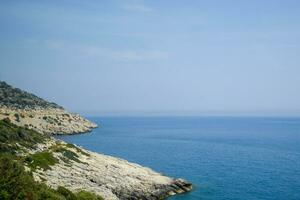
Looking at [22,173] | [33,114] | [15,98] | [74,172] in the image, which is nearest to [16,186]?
[22,173]

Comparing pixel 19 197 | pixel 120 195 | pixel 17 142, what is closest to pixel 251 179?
pixel 120 195

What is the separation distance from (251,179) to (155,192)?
24157 millimetres

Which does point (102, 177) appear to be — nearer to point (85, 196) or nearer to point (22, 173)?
point (85, 196)

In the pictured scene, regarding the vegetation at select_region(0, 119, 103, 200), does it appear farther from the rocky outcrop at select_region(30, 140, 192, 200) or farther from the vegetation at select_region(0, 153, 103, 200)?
the rocky outcrop at select_region(30, 140, 192, 200)

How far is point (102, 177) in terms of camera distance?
62.9 metres

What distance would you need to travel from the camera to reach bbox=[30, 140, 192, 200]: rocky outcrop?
180 feet

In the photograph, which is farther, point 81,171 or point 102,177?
point 102,177

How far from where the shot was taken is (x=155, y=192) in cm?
6462

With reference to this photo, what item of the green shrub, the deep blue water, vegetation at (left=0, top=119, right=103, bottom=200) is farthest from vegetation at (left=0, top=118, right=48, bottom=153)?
the deep blue water

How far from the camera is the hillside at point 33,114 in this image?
148 meters

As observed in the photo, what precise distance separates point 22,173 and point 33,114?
127 m

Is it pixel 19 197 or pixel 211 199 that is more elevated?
pixel 19 197

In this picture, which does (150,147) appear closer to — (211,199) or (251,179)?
(251,179)

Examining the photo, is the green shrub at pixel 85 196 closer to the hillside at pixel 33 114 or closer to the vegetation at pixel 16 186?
the vegetation at pixel 16 186
